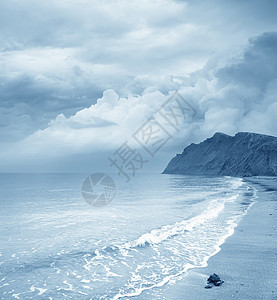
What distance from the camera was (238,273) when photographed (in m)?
→ 10.6

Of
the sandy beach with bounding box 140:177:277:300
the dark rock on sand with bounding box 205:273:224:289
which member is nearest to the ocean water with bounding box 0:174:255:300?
the sandy beach with bounding box 140:177:277:300

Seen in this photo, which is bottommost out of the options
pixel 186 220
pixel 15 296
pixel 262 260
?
pixel 186 220

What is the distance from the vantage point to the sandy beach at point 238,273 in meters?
8.89

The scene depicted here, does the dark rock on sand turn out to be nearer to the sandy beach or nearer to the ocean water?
the sandy beach

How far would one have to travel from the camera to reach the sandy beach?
29.2ft

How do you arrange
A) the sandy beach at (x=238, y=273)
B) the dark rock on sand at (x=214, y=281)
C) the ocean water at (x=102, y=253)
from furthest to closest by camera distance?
the ocean water at (x=102, y=253), the dark rock on sand at (x=214, y=281), the sandy beach at (x=238, y=273)

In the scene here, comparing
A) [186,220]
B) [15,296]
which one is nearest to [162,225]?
[186,220]

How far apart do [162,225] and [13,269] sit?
12.5 m

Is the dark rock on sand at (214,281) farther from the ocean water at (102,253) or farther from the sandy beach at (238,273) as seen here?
the ocean water at (102,253)

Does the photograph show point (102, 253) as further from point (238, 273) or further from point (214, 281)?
point (238, 273)

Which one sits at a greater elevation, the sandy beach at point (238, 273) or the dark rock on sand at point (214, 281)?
the dark rock on sand at point (214, 281)

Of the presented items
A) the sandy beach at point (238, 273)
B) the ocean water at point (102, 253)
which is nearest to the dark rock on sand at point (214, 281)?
the sandy beach at point (238, 273)

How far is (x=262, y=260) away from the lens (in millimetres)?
12094

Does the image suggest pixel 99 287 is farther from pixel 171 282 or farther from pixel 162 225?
pixel 162 225
